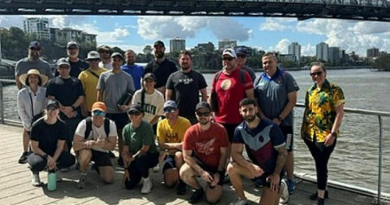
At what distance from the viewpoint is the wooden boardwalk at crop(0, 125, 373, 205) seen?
3.90 m

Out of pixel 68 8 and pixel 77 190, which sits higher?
pixel 68 8

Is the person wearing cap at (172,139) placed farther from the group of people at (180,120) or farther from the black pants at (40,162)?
the black pants at (40,162)

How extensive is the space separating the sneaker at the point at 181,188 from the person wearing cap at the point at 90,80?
1644 mm

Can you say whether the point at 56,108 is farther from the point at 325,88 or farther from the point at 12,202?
the point at 325,88

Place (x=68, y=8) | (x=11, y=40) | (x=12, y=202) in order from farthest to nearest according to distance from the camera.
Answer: (x=11, y=40)
(x=68, y=8)
(x=12, y=202)

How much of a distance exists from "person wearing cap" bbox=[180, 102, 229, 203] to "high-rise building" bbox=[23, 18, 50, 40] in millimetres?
48055

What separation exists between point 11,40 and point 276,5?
88.3ft

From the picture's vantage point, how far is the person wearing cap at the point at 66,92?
4824mm

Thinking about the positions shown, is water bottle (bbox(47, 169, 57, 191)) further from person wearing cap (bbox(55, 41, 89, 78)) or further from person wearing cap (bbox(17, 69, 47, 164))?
person wearing cap (bbox(55, 41, 89, 78))

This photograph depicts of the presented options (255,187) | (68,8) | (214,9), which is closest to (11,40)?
(68,8)

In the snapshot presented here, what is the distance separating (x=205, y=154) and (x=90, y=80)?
1.91 metres

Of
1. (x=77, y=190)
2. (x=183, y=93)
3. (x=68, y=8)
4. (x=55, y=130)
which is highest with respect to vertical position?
(x=68, y=8)

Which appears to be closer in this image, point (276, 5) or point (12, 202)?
point (12, 202)

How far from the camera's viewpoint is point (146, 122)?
14.2ft
